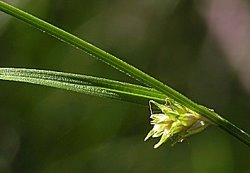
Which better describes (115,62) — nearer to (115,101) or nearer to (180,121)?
(180,121)

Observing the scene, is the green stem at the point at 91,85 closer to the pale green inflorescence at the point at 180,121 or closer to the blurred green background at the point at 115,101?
the pale green inflorescence at the point at 180,121

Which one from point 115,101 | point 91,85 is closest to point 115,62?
point 91,85

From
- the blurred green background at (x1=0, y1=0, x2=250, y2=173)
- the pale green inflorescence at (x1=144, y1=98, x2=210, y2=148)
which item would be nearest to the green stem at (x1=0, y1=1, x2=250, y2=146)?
the pale green inflorescence at (x1=144, y1=98, x2=210, y2=148)

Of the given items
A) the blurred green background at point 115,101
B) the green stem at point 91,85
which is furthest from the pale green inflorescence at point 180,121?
the blurred green background at point 115,101

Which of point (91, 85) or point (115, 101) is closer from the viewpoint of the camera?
point (91, 85)

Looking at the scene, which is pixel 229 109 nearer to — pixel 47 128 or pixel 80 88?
pixel 47 128

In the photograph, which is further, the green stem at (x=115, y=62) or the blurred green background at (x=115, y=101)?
the blurred green background at (x=115, y=101)
